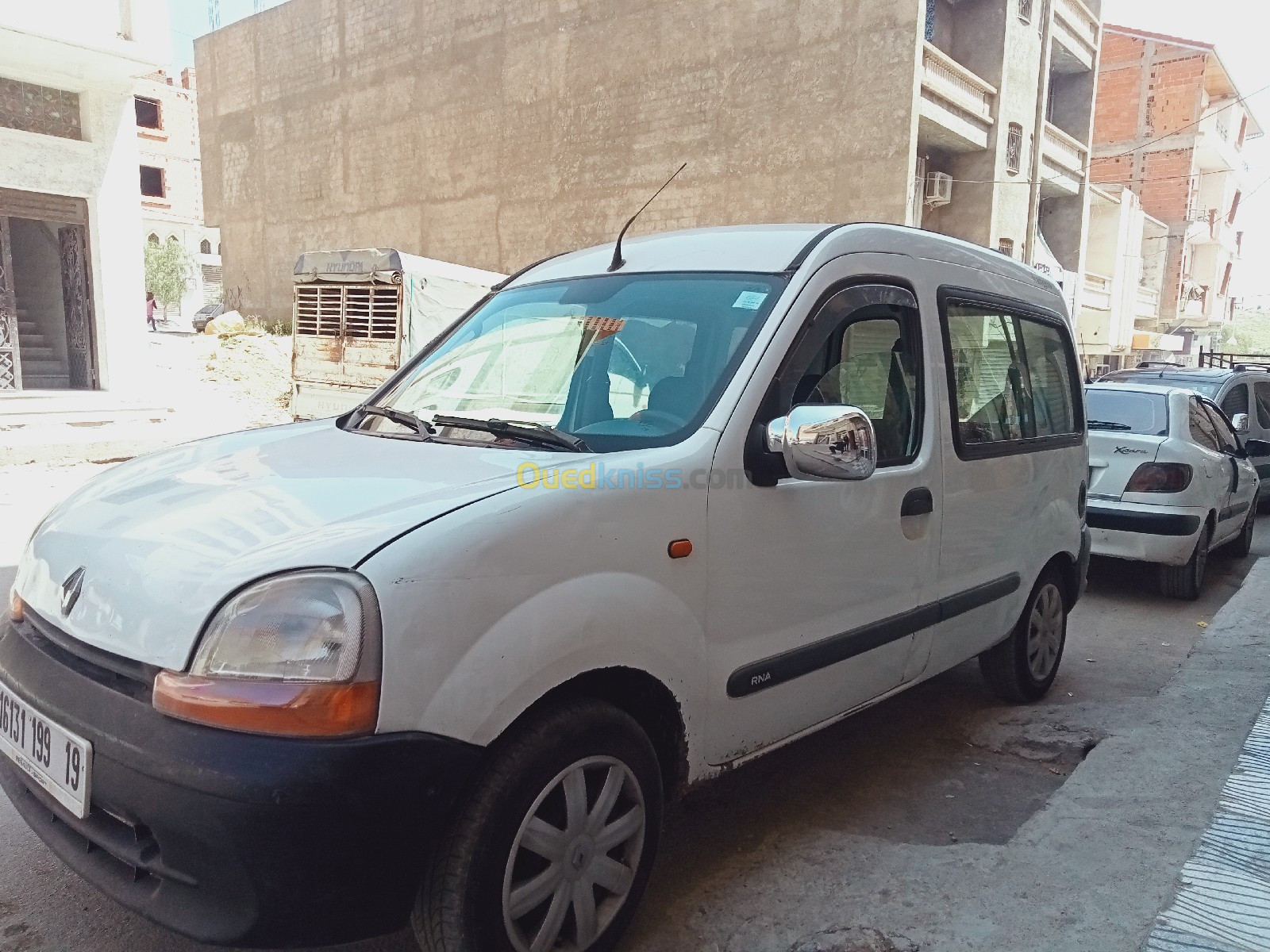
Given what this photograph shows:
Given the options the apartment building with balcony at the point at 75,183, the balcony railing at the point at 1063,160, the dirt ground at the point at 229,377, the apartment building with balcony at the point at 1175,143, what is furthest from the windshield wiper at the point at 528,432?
the apartment building with balcony at the point at 1175,143

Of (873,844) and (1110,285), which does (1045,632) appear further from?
(1110,285)

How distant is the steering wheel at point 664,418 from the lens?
2.36 meters

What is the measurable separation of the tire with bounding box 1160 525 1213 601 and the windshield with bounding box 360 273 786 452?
5181 millimetres

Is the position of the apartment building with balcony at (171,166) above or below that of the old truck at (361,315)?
above

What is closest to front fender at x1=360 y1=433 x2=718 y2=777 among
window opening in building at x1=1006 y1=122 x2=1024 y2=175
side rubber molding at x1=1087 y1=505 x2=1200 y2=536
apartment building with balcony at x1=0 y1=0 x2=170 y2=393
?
side rubber molding at x1=1087 y1=505 x2=1200 y2=536

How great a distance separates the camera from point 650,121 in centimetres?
2098

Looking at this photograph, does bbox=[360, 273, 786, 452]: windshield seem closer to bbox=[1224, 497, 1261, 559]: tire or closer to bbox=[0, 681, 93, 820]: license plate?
bbox=[0, 681, 93, 820]: license plate

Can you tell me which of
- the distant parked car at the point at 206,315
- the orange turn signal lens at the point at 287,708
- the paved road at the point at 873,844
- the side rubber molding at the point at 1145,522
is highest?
the distant parked car at the point at 206,315

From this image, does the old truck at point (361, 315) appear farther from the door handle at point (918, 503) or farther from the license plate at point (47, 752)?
the license plate at point (47, 752)

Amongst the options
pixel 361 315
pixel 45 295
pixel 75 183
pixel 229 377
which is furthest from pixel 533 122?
pixel 75 183

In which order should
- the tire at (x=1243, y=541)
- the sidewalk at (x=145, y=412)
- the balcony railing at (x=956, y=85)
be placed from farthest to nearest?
the balcony railing at (x=956, y=85) < the sidewalk at (x=145, y=412) < the tire at (x=1243, y=541)

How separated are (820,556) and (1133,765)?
162 centimetres

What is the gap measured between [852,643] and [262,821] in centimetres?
177

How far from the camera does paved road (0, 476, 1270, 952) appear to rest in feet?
7.75
